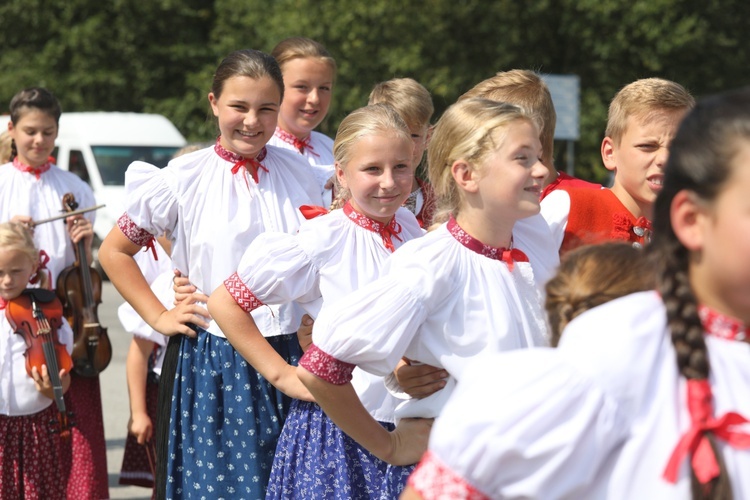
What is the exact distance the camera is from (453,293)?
283 centimetres

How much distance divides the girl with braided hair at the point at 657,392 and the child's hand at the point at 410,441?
47.9 inches

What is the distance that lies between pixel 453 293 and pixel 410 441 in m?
0.43

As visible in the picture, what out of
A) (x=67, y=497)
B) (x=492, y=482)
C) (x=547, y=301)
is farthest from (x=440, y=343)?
(x=67, y=497)

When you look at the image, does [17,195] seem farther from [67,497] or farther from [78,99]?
[78,99]

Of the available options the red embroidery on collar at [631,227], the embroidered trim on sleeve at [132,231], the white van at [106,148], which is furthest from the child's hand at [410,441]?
the white van at [106,148]

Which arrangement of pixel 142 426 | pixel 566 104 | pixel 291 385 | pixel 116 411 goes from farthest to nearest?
pixel 566 104, pixel 116 411, pixel 142 426, pixel 291 385

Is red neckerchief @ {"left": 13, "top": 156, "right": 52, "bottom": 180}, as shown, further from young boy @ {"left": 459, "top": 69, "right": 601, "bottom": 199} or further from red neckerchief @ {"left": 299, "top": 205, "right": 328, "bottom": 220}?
young boy @ {"left": 459, "top": 69, "right": 601, "bottom": 199}

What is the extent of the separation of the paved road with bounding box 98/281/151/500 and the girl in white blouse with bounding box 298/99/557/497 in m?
4.06

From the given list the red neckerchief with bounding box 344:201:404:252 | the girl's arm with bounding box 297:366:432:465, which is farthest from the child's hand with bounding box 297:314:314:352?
the girl's arm with bounding box 297:366:432:465

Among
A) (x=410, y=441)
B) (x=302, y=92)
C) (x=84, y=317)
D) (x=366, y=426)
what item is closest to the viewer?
(x=366, y=426)

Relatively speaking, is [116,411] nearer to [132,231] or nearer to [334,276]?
[132,231]

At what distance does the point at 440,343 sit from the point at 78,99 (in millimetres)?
25281

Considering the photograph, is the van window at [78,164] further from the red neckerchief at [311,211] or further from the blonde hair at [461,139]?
the blonde hair at [461,139]

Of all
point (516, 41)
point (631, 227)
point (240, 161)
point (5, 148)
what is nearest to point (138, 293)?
point (240, 161)
